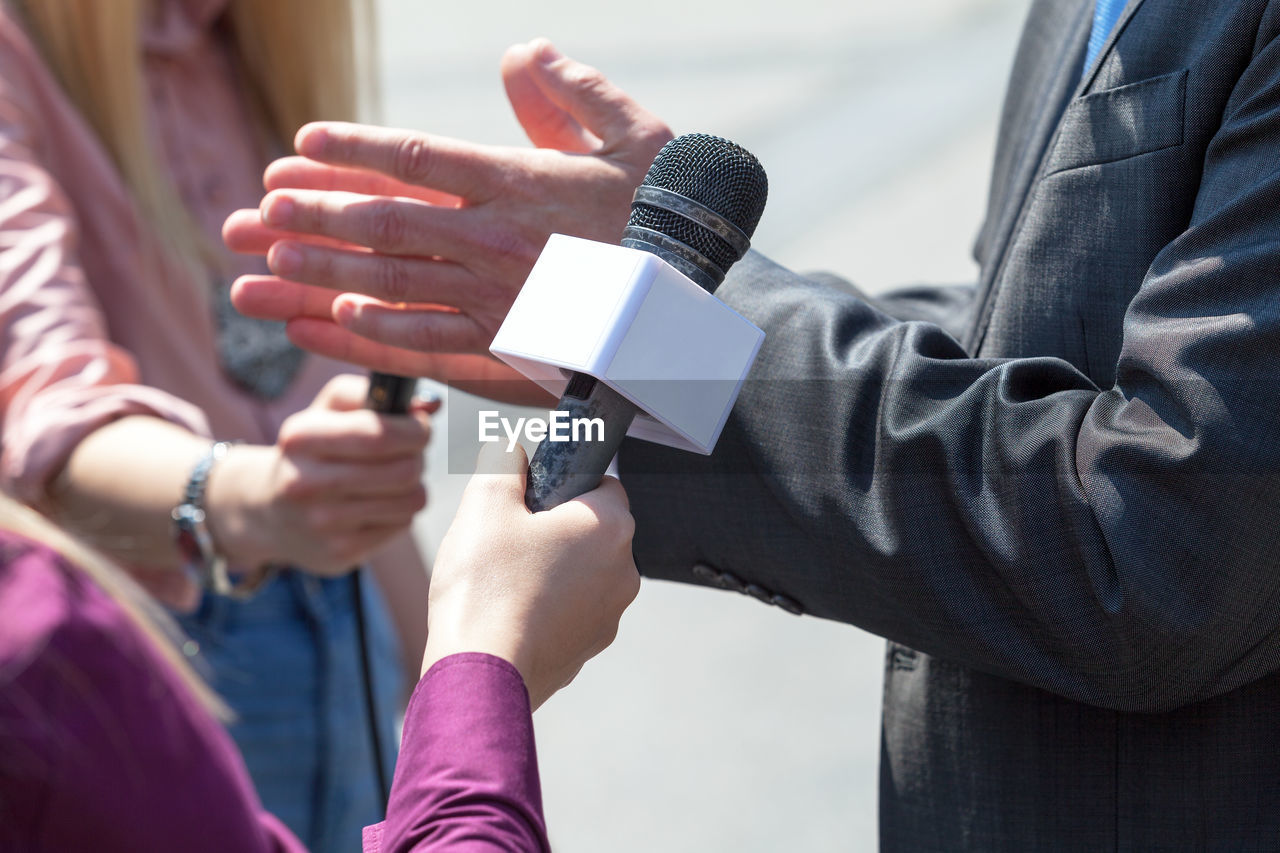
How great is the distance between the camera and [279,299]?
1231mm

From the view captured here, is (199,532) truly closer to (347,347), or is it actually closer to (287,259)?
(347,347)

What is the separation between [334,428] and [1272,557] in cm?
97

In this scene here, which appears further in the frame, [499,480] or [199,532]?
[199,532]

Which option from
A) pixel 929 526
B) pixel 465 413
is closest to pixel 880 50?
pixel 465 413

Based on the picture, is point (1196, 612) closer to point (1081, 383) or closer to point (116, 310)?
point (1081, 383)

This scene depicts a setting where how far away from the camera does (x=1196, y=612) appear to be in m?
0.79

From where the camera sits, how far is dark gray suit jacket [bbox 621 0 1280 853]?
78 centimetres

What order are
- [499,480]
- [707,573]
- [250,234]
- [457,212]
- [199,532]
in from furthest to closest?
[199,532] < [250,234] < [457,212] < [707,573] < [499,480]

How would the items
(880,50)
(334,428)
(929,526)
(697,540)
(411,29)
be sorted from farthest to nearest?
(411,29) < (880,50) < (334,428) < (697,540) < (929,526)

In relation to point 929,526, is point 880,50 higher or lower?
lower

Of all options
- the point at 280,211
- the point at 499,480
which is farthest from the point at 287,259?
the point at 499,480

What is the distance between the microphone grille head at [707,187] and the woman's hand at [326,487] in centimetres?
66

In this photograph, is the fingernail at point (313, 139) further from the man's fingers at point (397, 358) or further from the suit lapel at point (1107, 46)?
the suit lapel at point (1107, 46)

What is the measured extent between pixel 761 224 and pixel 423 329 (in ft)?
16.0
